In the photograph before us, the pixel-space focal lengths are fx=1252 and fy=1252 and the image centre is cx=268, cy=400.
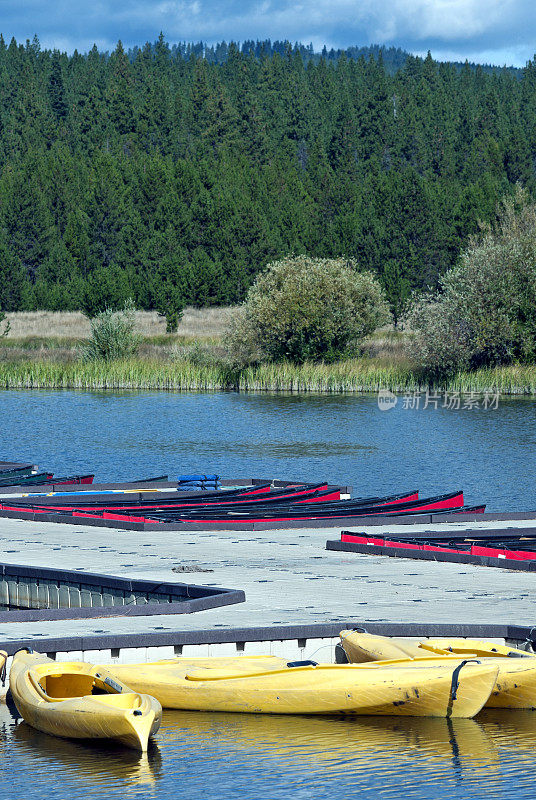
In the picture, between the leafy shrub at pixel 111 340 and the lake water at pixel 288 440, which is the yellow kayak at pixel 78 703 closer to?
the lake water at pixel 288 440

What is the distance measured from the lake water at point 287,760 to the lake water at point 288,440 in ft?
73.8

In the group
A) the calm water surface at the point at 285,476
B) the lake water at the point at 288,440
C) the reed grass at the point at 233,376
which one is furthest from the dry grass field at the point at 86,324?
the lake water at the point at 288,440

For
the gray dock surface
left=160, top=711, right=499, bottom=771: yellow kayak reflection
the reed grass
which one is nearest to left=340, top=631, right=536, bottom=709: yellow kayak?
left=160, top=711, right=499, bottom=771: yellow kayak reflection

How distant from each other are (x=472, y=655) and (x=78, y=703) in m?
4.95

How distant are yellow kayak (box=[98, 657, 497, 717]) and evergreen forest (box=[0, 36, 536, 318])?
8239 centimetres

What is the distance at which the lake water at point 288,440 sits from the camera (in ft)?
145

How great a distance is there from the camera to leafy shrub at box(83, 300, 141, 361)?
269 ft

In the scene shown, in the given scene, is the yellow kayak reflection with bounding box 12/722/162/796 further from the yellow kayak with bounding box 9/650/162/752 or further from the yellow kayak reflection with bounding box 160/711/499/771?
the yellow kayak reflection with bounding box 160/711/499/771

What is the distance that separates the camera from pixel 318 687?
1554cm

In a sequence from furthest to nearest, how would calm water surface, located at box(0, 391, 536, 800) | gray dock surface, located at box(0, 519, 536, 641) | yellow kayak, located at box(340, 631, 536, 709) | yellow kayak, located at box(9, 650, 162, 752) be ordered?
gray dock surface, located at box(0, 519, 536, 641) < yellow kayak, located at box(340, 631, 536, 709) < yellow kayak, located at box(9, 650, 162, 752) < calm water surface, located at box(0, 391, 536, 800)

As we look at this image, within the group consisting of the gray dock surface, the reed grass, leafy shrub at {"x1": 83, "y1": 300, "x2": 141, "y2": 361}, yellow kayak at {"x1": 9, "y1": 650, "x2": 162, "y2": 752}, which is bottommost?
yellow kayak at {"x1": 9, "y1": 650, "x2": 162, "y2": 752}

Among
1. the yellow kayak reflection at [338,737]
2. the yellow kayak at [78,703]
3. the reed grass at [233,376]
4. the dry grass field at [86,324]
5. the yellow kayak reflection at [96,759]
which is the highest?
the dry grass field at [86,324]

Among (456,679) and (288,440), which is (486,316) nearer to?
→ (288,440)

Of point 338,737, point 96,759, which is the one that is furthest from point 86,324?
point 96,759
